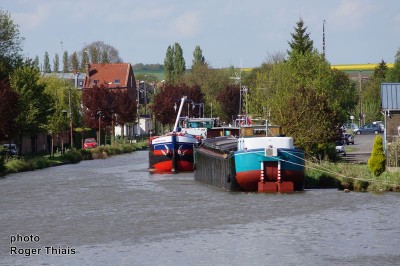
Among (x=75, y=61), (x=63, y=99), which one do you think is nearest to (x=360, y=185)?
(x=63, y=99)

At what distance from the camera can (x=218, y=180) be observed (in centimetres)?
4872

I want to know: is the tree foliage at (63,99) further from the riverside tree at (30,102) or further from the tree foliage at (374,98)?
the tree foliage at (374,98)

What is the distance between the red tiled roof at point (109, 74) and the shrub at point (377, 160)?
Answer: 116941 mm

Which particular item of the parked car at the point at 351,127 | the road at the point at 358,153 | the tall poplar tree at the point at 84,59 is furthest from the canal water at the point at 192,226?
the tall poplar tree at the point at 84,59

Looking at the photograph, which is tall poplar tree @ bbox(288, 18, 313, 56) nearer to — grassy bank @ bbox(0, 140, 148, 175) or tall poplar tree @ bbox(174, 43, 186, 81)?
grassy bank @ bbox(0, 140, 148, 175)

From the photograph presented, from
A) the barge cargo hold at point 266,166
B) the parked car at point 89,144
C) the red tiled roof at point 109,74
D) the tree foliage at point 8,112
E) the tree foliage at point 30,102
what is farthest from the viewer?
the red tiled roof at point 109,74

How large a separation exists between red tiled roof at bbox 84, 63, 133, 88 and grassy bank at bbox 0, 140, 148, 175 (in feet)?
173

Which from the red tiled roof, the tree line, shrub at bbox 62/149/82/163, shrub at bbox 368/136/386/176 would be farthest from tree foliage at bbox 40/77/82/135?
shrub at bbox 368/136/386/176

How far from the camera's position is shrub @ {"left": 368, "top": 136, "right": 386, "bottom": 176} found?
43.8 m

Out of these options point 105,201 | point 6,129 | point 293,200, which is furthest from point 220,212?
point 6,129

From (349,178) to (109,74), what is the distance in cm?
11981

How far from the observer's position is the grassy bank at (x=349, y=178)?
42.5 m

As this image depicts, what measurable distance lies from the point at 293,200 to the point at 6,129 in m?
33.3

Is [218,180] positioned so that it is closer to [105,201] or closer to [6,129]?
[105,201]
